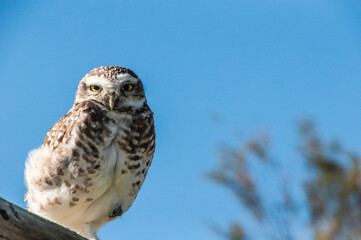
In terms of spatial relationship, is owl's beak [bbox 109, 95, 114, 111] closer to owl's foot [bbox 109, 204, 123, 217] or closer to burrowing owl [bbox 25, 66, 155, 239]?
burrowing owl [bbox 25, 66, 155, 239]

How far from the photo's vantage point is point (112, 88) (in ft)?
13.0

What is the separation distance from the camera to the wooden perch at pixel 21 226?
243 centimetres

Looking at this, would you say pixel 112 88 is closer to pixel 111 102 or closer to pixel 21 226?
pixel 111 102

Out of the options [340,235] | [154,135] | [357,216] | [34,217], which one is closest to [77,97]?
[154,135]

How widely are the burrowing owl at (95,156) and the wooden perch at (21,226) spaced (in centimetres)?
113

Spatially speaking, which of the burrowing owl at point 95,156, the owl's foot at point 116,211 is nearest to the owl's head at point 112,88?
the burrowing owl at point 95,156

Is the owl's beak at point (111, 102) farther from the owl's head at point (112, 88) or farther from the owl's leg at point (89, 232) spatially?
the owl's leg at point (89, 232)

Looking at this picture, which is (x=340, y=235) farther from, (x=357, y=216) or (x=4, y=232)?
(x=4, y=232)

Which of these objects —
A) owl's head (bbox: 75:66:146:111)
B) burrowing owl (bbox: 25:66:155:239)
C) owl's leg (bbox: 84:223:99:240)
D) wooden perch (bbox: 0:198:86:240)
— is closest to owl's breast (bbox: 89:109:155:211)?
burrowing owl (bbox: 25:66:155:239)

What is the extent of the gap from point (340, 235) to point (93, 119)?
2417mm

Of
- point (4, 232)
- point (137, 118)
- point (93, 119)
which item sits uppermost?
point (137, 118)

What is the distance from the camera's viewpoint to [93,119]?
3.80 metres

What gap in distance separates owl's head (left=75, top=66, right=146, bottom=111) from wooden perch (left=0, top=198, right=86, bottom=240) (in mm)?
1425

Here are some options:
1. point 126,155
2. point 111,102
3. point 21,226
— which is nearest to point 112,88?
point 111,102
